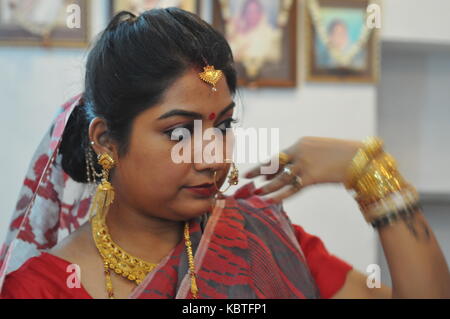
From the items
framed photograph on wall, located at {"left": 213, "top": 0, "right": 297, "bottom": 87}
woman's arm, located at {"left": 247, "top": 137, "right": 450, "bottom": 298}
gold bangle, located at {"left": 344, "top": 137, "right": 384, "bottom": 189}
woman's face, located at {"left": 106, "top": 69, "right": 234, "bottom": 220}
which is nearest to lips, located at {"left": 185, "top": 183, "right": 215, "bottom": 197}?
woman's face, located at {"left": 106, "top": 69, "right": 234, "bottom": 220}

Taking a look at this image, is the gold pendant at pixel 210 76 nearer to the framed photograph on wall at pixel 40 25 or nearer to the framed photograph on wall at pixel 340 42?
the framed photograph on wall at pixel 340 42

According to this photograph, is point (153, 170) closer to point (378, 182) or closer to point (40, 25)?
point (378, 182)

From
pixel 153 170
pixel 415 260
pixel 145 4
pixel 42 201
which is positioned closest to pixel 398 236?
pixel 415 260

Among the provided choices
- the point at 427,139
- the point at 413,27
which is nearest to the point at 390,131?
the point at 427,139

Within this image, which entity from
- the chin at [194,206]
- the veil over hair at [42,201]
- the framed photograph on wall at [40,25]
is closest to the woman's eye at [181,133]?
the chin at [194,206]

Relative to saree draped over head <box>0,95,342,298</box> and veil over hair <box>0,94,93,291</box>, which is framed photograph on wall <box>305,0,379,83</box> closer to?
saree draped over head <box>0,95,342,298</box>

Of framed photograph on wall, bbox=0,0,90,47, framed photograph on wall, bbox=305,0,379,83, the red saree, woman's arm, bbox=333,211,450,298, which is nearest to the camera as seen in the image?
woman's arm, bbox=333,211,450,298

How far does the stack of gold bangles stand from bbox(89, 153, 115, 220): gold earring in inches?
15.5

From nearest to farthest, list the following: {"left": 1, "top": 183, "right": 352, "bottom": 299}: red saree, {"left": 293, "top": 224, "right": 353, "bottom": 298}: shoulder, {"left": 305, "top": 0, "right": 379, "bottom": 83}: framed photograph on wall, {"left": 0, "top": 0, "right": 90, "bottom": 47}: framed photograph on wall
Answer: {"left": 1, "top": 183, "right": 352, "bottom": 299}: red saree
{"left": 293, "top": 224, "right": 353, "bottom": 298}: shoulder
{"left": 305, "top": 0, "right": 379, "bottom": 83}: framed photograph on wall
{"left": 0, "top": 0, "right": 90, "bottom": 47}: framed photograph on wall

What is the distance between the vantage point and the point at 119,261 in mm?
923

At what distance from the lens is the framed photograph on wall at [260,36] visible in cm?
170

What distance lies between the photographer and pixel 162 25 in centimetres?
86

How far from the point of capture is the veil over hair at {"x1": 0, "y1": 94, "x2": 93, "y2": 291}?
94cm

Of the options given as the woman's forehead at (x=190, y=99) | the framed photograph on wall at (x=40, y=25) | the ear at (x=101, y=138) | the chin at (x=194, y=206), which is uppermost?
the framed photograph on wall at (x=40, y=25)
